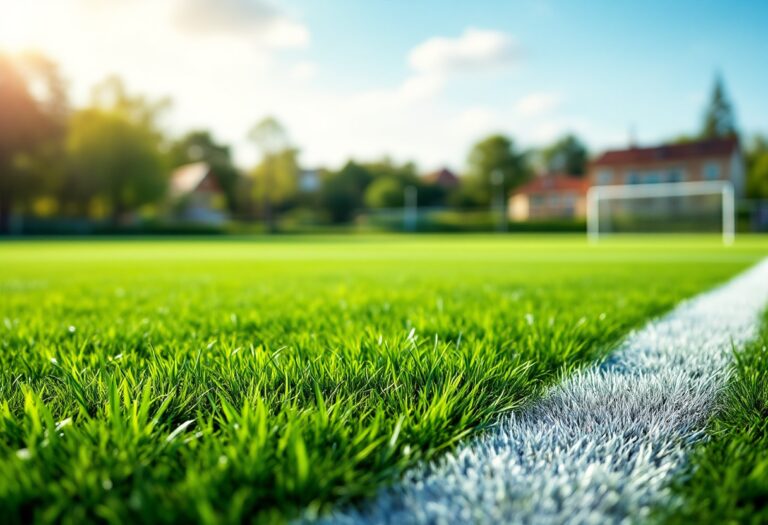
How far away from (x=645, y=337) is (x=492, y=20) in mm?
45933

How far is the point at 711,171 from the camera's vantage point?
53.7 meters

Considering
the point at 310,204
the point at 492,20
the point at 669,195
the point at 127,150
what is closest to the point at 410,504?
the point at 669,195

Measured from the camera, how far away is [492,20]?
42.9 metres

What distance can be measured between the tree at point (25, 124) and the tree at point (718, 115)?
7258 cm

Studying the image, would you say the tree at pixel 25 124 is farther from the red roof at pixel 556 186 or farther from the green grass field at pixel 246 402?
the red roof at pixel 556 186

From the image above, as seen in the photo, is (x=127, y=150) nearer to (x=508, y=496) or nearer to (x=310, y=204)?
(x=310, y=204)

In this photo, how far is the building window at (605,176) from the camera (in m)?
58.3

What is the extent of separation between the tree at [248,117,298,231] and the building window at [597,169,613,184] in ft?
114

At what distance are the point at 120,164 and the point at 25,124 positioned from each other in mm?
6622

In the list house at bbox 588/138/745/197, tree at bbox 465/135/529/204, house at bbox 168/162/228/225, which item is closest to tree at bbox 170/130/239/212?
house at bbox 168/162/228/225

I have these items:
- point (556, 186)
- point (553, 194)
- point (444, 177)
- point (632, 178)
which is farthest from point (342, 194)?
point (632, 178)

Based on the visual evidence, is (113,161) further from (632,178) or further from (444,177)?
(444,177)

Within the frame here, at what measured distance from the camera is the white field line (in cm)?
88

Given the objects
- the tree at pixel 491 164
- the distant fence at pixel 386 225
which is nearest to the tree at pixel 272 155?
the distant fence at pixel 386 225
